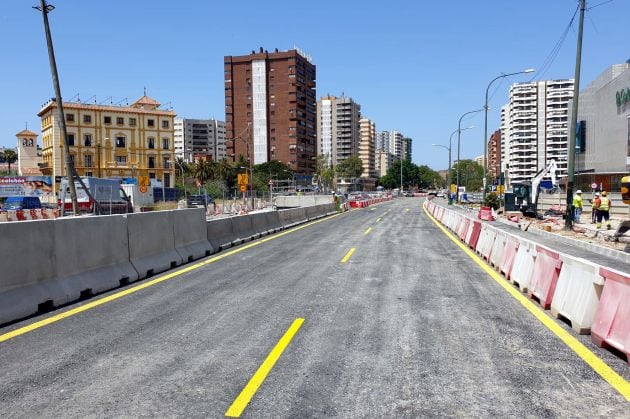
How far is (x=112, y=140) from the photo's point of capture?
3241 inches

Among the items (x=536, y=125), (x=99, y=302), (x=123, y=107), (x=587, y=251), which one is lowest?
(x=587, y=251)

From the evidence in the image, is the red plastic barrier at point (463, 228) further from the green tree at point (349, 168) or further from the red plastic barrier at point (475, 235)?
the green tree at point (349, 168)

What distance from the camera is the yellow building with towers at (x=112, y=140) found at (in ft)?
261

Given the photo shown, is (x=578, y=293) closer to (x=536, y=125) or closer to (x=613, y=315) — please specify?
(x=613, y=315)

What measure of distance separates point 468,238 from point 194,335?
43.7 ft

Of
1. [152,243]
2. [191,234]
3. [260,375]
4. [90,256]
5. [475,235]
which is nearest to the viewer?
[260,375]

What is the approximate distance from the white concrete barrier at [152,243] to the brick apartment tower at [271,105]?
124 metres

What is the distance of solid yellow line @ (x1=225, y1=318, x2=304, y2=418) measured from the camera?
168 inches

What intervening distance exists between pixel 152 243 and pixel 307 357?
7320mm

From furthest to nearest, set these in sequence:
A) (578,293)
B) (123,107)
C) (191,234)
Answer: (123,107) → (191,234) → (578,293)

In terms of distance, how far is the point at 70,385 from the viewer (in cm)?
483

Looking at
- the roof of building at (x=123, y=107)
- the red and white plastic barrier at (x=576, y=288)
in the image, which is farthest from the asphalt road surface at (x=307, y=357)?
the roof of building at (x=123, y=107)

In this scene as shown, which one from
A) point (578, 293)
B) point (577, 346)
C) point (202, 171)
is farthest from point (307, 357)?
point (202, 171)

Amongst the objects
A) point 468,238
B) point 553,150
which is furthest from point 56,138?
point 553,150
